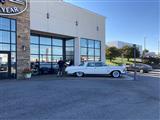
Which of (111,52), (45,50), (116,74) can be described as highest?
(111,52)

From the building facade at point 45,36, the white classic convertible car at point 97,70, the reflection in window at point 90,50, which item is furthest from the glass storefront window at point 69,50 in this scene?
the white classic convertible car at point 97,70

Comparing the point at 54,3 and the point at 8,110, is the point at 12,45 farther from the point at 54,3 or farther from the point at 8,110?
the point at 8,110

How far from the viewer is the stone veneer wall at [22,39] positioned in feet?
62.2

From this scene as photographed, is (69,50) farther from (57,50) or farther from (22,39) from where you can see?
(22,39)

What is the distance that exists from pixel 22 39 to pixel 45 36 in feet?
20.0

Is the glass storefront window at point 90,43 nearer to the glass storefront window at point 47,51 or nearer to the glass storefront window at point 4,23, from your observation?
the glass storefront window at point 47,51

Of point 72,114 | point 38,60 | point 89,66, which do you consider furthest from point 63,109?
point 38,60

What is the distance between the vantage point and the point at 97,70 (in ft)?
71.5

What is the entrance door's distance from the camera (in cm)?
1798

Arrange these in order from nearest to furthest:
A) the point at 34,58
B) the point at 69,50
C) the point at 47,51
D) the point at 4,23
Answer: the point at 4,23, the point at 34,58, the point at 47,51, the point at 69,50

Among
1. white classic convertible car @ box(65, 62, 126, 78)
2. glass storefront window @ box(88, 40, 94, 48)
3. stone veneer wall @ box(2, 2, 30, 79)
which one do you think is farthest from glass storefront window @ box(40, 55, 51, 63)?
glass storefront window @ box(88, 40, 94, 48)

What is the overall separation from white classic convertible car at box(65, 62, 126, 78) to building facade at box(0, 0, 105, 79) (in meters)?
4.55

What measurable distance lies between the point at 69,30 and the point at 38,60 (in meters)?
4.85

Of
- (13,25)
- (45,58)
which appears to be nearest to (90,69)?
(45,58)
